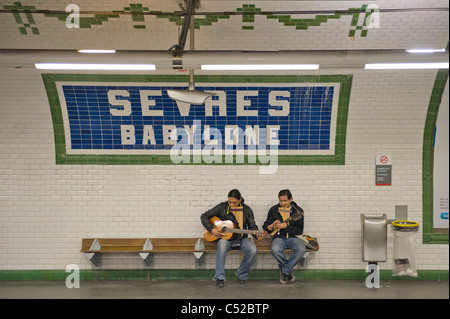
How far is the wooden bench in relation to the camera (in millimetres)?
7645

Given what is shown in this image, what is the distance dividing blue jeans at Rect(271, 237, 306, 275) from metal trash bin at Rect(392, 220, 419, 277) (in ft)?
4.40

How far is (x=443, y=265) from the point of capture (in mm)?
7902

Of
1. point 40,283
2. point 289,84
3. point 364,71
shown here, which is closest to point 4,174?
point 40,283

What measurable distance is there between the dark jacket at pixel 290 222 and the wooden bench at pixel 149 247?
0.30 m

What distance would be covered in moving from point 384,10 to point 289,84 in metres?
1.62

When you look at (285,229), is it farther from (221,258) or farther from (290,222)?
(221,258)

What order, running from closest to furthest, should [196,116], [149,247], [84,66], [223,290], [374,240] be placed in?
[84,66]
[223,290]
[374,240]
[149,247]
[196,116]

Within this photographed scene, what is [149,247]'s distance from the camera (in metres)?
7.77

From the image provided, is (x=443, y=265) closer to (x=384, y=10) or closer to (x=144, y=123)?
(x=384, y=10)

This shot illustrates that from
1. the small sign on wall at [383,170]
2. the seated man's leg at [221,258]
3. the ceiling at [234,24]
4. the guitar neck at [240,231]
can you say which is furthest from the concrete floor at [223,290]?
the ceiling at [234,24]

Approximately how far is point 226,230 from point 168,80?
2.29 meters

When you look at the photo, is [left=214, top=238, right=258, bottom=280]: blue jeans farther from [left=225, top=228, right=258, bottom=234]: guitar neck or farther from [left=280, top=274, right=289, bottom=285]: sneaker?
[left=280, top=274, right=289, bottom=285]: sneaker

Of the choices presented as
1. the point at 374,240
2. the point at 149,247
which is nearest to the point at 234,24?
the point at 149,247

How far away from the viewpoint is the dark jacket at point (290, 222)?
745cm
